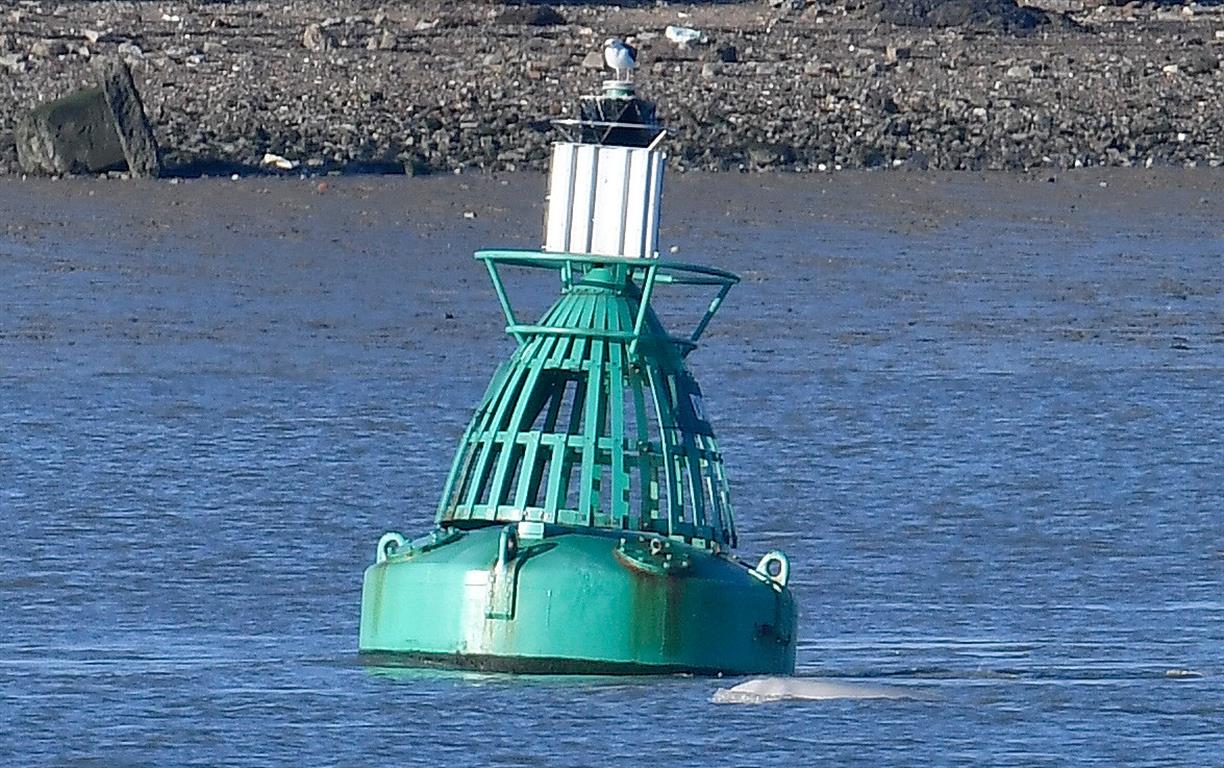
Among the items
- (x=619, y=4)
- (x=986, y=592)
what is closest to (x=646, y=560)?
(x=986, y=592)

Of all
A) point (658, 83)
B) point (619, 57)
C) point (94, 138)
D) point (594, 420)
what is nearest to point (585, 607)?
point (594, 420)

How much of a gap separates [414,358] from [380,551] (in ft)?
20.6

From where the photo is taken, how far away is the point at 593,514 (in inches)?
318

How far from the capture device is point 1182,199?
2094cm

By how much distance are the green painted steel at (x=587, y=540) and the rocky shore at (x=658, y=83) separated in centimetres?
1328

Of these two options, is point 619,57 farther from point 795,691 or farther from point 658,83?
point 658,83

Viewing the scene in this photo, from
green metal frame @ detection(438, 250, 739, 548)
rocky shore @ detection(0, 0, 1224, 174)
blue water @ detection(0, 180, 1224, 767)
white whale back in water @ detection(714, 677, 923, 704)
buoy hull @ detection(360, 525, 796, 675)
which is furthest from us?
rocky shore @ detection(0, 0, 1224, 174)

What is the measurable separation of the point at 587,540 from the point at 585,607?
19cm

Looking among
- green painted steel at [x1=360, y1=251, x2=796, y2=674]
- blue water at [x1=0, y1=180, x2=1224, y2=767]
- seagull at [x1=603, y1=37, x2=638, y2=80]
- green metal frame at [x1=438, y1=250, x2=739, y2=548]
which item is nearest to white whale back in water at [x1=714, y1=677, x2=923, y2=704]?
blue water at [x1=0, y1=180, x2=1224, y2=767]

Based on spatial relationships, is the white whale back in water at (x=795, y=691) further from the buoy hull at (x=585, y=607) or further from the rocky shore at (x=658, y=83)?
the rocky shore at (x=658, y=83)

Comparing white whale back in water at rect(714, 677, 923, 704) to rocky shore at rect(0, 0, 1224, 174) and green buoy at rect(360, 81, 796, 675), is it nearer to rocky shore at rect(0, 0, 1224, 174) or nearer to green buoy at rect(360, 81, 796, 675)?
green buoy at rect(360, 81, 796, 675)

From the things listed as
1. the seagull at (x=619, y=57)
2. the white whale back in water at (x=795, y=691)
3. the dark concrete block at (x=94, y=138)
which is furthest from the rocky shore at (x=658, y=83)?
the white whale back in water at (x=795, y=691)

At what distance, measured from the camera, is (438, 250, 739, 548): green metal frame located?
26.4 ft

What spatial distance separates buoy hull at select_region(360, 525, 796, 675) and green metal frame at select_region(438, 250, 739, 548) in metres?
0.13
